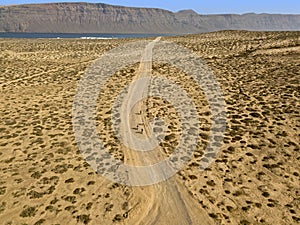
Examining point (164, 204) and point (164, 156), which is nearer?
point (164, 204)

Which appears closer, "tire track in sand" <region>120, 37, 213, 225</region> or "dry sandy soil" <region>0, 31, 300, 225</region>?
"tire track in sand" <region>120, 37, 213, 225</region>

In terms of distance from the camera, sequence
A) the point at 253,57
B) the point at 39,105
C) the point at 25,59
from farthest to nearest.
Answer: the point at 25,59 → the point at 253,57 → the point at 39,105

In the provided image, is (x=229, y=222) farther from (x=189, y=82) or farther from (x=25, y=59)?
(x=25, y=59)

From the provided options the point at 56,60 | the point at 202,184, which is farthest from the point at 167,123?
the point at 56,60

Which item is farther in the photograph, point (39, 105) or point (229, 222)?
point (39, 105)

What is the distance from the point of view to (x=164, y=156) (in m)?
20.9

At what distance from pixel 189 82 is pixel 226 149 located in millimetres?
20047

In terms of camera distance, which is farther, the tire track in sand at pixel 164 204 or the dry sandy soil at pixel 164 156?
the dry sandy soil at pixel 164 156

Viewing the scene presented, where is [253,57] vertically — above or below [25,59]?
above

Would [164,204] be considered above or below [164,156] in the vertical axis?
below

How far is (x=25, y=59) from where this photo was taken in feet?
212

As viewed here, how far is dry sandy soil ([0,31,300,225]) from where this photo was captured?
15.4 metres

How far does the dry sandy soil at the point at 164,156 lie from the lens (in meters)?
15.4

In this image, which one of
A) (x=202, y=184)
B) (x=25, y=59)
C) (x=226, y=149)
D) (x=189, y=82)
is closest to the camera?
(x=202, y=184)
